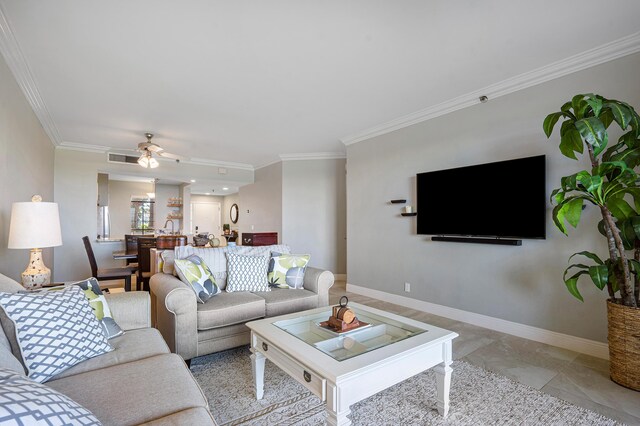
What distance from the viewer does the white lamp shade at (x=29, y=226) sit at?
2361 millimetres

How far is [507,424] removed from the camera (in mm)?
1812

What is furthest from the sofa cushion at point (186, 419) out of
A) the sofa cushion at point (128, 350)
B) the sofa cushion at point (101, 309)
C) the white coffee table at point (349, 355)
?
the sofa cushion at point (101, 309)

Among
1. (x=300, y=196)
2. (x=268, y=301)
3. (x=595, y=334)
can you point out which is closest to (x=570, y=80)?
(x=595, y=334)

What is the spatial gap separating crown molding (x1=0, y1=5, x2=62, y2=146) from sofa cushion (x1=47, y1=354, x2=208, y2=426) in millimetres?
2611

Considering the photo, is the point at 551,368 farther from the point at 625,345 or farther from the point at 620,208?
the point at 620,208

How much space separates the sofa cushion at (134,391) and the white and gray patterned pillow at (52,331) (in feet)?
0.35

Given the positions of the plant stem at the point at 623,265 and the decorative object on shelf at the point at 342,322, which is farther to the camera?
the plant stem at the point at 623,265

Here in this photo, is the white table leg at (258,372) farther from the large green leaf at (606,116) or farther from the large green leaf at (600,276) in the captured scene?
the large green leaf at (606,116)

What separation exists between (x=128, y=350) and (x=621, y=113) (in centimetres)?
342

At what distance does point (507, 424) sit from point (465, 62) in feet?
9.48

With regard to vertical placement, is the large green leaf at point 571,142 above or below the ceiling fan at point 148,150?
below

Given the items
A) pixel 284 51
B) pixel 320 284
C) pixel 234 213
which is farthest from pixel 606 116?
pixel 234 213

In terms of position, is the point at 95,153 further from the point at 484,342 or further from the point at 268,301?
the point at 484,342

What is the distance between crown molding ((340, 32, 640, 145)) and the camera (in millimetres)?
2555
